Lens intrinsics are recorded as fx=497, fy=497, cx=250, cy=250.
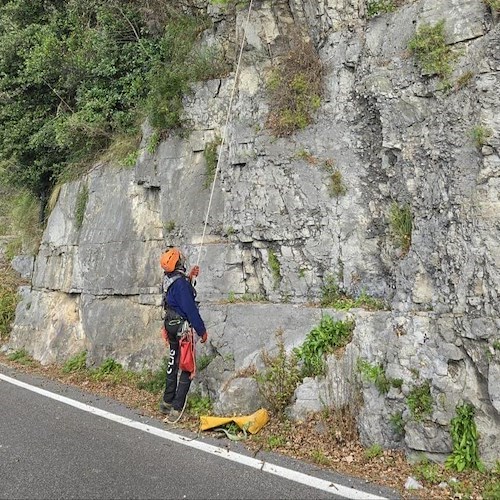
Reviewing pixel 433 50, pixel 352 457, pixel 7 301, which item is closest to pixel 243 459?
pixel 352 457

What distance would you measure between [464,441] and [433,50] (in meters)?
4.42

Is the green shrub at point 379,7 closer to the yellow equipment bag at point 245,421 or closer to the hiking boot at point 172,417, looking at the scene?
the yellow equipment bag at point 245,421

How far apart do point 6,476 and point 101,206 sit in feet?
21.0

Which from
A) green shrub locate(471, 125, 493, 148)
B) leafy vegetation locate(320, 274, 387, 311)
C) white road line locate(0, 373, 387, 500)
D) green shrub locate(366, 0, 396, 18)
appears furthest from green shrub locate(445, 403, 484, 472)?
green shrub locate(366, 0, 396, 18)

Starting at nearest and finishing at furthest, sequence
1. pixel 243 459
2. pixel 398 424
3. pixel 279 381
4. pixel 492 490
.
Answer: pixel 492 490 < pixel 243 459 < pixel 398 424 < pixel 279 381

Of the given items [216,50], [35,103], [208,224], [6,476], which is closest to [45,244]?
[35,103]

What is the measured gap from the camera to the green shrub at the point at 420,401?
193 inches

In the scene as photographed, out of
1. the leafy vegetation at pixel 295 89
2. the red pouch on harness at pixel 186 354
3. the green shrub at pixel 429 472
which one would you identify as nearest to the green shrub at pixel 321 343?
the red pouch on harness at pixel 186 354

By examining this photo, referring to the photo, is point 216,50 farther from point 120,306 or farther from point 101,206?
point 120,306

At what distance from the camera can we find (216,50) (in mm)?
8734

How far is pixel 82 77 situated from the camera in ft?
38.2

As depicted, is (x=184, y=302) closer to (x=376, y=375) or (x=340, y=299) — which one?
(x=340, y=299)

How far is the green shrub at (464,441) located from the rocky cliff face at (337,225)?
83 millimetres

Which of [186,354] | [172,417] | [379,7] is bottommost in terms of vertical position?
[172,417]
